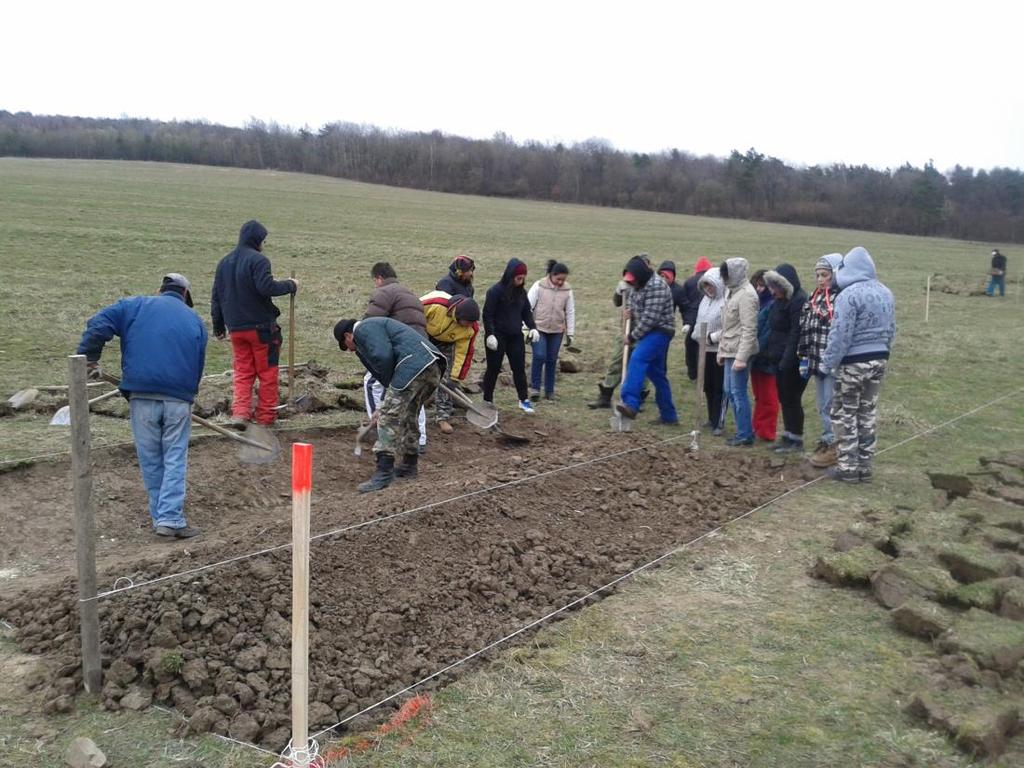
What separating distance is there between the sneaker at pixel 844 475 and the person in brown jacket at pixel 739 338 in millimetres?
1274

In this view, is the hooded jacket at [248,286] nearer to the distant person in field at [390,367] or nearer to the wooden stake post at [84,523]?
the distant person in field at [390,367]

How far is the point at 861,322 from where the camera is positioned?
7621 millimetres

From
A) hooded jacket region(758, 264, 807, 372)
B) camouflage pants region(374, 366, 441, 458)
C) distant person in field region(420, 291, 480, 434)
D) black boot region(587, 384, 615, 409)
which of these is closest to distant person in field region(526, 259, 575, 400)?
black boot region(587, 384, 615, 409)

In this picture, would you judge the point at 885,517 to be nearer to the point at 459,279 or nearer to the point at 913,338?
the point at 459,279

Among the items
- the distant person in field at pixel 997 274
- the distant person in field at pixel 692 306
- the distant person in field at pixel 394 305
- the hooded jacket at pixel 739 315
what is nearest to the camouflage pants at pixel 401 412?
the distant person in field at pixel 394 305

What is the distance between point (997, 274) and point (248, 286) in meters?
26.7

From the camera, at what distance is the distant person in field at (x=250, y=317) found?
876 centimetres

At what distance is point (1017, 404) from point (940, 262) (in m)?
34.7

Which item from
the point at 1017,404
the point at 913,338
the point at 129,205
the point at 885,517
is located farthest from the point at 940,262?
the point at 885,517

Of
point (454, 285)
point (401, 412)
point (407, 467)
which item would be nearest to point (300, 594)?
point (401, 412)

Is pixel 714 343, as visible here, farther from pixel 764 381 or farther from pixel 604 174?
pixel 604 174

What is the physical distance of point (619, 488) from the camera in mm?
7488

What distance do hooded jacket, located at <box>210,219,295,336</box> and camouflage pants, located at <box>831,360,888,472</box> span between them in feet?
17.5

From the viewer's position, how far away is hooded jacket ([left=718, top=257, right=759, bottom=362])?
29.1ft
